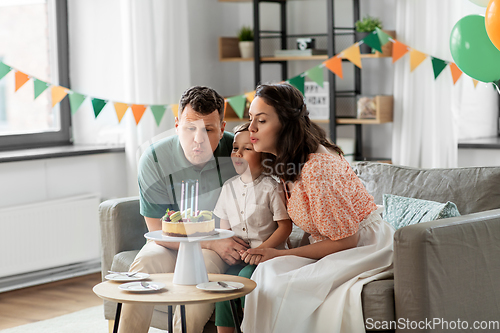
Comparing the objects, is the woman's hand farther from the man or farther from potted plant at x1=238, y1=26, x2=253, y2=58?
potted plant at x1=238, y1=26, x2=253, y2=58

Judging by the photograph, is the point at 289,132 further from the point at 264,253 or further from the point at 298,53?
the point at 298,53

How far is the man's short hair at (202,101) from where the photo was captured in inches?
71.2

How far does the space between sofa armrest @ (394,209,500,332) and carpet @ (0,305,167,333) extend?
1.33m

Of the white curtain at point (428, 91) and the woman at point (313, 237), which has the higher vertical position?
the white curtain at point (428, 91)

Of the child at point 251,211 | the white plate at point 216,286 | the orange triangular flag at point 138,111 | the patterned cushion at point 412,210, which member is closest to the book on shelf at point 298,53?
the orange triangular flag at point 138,111

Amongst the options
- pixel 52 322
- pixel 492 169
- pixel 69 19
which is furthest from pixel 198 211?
pixel 69 19

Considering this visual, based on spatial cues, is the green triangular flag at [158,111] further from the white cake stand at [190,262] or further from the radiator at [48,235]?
the white cake stand at [190,262]

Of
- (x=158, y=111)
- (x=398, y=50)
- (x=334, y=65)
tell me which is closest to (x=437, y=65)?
(x=398, y=50)

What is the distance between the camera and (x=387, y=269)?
2043 mm

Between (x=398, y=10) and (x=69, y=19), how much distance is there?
210cm

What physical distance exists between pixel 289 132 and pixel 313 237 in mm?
369

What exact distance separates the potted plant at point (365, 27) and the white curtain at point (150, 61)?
3.59 feet

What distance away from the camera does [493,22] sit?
8.18 feet

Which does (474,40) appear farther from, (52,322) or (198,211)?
(52,322)
